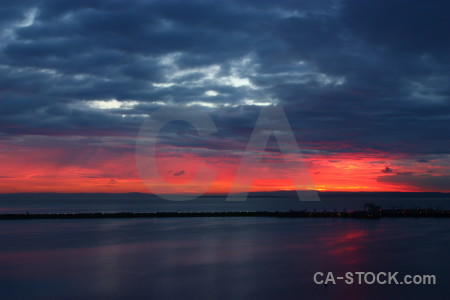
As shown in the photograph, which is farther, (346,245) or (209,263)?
(346,245)

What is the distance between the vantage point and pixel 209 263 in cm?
4244

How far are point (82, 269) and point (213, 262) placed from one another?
1275 centimetres

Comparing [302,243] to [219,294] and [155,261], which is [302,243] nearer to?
[155,261]

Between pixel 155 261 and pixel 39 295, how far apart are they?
47.4 feet

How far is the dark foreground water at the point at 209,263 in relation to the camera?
3067 cm

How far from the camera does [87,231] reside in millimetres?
70312

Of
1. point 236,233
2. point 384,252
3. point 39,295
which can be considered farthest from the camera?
point 236,233

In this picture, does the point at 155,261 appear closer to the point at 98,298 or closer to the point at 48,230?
the point at 98,298

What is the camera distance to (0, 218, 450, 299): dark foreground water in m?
30.7

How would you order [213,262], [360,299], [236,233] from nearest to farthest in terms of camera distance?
1. [360,299]
2. [213,262]
3. [236,233]

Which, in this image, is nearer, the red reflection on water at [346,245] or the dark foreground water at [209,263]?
the dark foreground water at [209,263]

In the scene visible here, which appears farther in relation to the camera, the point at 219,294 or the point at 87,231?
the point at 87,231

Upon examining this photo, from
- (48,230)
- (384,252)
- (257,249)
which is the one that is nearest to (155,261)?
(257,249)

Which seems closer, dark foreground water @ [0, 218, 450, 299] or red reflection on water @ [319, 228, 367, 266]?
dark foreground water @ [0, 218, 450, 299]
